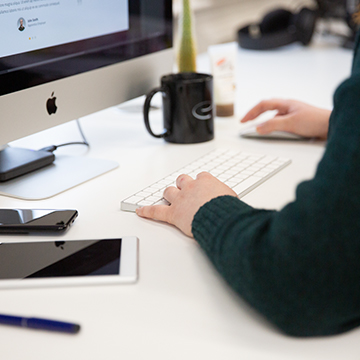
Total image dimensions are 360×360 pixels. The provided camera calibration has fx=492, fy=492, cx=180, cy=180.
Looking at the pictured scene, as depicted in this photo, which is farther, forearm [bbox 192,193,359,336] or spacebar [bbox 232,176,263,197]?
spacebar [bbox 232,176,263,197]

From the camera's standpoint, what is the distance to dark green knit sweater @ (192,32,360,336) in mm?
385

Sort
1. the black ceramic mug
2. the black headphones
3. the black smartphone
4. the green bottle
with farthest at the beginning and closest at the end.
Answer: the black headphones < the green bottle < the black ceramic mug < the black smartphone

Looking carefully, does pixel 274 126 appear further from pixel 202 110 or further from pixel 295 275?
pixel 295 275

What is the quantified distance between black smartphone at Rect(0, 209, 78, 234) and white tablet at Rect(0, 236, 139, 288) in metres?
0.03

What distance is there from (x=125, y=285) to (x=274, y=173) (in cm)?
35

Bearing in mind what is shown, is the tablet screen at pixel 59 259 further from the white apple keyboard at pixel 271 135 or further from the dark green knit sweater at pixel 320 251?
the white apple keyboard at pixel 271 135

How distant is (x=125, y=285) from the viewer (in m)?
0.47

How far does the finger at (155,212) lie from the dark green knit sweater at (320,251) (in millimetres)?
188

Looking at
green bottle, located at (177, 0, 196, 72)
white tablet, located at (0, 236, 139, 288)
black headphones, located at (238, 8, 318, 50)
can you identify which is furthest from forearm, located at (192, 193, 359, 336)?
black headphones, located at (238, 8, 318, 50)

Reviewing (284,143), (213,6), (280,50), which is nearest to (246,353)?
(284,143)

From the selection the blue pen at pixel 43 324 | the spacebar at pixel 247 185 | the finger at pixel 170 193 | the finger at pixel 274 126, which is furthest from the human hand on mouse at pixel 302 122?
Answer: the blue pen at pixel 43 324

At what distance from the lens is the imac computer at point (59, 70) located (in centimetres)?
68

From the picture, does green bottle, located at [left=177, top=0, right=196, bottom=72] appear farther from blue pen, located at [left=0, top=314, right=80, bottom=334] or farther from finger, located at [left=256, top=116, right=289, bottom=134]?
blue pen, located at [left=0, top=314, right=80, bottom=334]

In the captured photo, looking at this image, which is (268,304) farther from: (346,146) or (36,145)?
(36,145)
